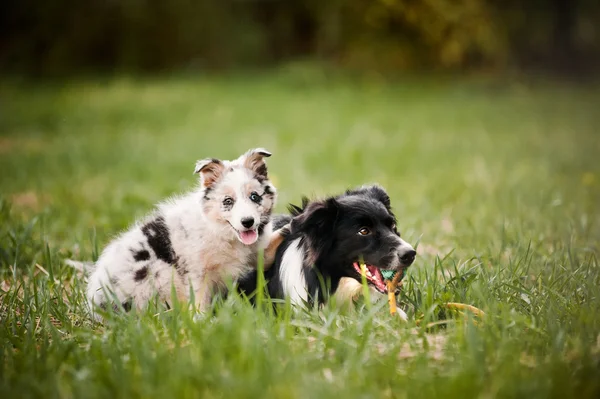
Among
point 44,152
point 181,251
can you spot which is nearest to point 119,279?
point 181,251

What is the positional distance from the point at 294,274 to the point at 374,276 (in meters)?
0.49

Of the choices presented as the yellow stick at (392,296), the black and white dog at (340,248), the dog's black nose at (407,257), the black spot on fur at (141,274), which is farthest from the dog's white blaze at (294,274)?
the black spot on fur at (141,274)

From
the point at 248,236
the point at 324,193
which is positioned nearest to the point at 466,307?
the point at 248,236

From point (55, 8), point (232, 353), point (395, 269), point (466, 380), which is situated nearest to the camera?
point (466, 380)

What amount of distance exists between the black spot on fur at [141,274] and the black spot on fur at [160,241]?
11 cm

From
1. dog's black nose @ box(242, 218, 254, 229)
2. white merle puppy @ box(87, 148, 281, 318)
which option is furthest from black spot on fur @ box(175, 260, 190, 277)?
dog's black nose @ box(242, 218, 254, 229)

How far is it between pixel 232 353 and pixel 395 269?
105 cm

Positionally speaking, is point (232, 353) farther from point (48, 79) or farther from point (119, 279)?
point (48, 79)

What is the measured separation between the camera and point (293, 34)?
1069 inches

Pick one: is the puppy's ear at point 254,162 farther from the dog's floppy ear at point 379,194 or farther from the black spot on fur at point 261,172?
the dog's floppy ear at point 379,194

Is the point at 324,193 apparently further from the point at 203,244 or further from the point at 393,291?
the point at 393,291

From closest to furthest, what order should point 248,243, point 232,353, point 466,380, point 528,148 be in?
point 466,380, point 232,353, point 248,243, point 528,148

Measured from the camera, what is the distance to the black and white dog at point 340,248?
352 cm

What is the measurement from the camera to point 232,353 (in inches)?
115
